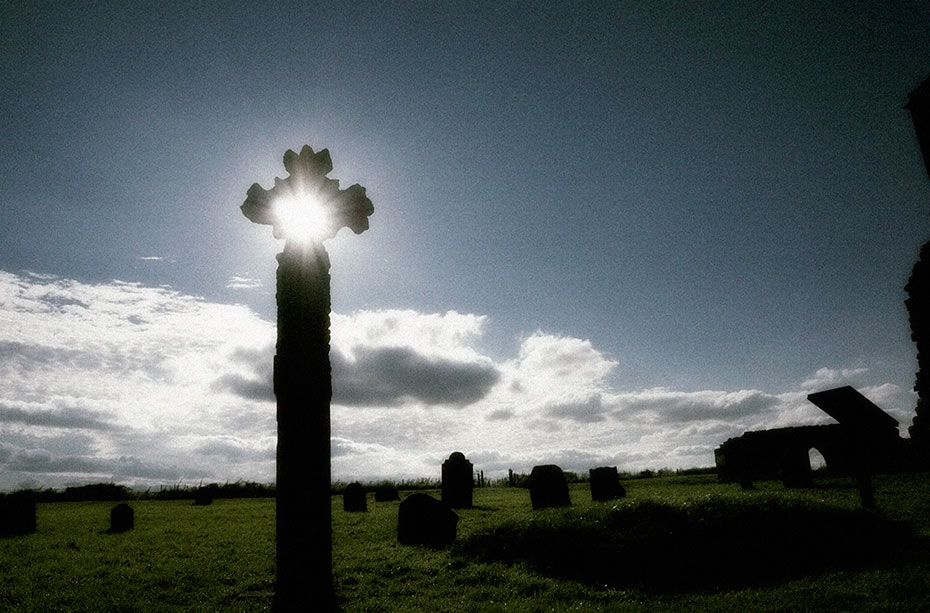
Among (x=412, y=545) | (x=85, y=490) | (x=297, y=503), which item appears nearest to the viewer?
(x=297, y=503)

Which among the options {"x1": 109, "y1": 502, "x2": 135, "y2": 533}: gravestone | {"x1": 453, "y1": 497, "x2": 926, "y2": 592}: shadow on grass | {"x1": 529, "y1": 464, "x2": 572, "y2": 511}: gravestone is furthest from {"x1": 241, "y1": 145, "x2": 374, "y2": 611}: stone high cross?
{"x1": 109, "y1": 502, "x2": 135, "y2": 533}: gravestone

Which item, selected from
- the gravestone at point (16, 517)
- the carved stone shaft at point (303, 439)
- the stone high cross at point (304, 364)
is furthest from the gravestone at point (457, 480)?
the carved stone shaft at point (303, 439)

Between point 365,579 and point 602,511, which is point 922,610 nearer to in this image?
point 602,511

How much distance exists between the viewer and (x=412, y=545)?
11523mm

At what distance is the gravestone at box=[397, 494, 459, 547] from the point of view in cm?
1152

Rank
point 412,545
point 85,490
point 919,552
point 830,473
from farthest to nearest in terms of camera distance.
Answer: point 85,490, point 830,473, point 412,545, point 919,552

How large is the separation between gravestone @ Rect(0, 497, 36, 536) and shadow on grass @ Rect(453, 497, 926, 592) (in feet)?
48.6

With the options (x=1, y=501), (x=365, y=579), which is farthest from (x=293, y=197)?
(x=1, y=501)

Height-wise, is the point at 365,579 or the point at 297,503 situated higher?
the point at 297,503

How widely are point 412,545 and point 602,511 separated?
4303 millimetres

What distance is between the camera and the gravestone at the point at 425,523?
37.8ft

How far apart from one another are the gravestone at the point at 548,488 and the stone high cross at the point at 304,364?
37.6 ft

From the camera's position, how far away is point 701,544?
8.64m

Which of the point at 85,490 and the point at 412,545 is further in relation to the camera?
the point at 85,490
